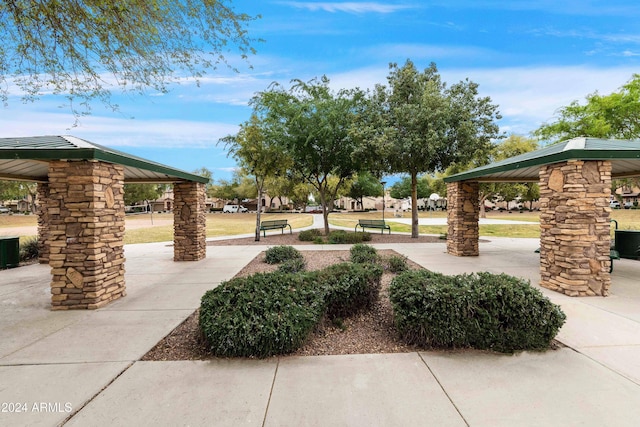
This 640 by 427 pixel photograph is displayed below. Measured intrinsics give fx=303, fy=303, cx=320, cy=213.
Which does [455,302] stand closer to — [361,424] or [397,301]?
[397,301]

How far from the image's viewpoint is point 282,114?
14.0 metres

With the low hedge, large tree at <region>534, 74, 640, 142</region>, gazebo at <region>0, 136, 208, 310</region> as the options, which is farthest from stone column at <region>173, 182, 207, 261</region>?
large tree at <region>534, 74, 640, 142</region>

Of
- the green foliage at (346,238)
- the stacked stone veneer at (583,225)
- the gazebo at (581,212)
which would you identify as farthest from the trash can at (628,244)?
the green foliage at (346,238)

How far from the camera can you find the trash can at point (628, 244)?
827 centimetres

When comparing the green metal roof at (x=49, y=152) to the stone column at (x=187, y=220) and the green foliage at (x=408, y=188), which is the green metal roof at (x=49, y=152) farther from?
the green foliage at (x=408, y=188)

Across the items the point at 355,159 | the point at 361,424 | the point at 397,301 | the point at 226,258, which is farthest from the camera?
the point at 355,159

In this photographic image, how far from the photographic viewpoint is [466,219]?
32.2 feet

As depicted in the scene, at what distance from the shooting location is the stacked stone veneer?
546 cm

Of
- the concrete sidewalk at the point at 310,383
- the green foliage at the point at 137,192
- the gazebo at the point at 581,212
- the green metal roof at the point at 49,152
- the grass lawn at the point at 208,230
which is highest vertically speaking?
the green foliage at the point at 137,192

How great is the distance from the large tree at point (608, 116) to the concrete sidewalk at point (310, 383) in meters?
14.3

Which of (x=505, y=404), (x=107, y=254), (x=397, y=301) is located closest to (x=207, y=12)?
(x=107, y=254)

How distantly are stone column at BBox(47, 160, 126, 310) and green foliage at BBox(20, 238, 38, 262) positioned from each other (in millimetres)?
6952

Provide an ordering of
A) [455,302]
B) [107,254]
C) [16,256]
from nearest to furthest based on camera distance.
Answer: [455,302] < [107,254] < [16,256]

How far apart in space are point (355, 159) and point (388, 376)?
37.6ft
